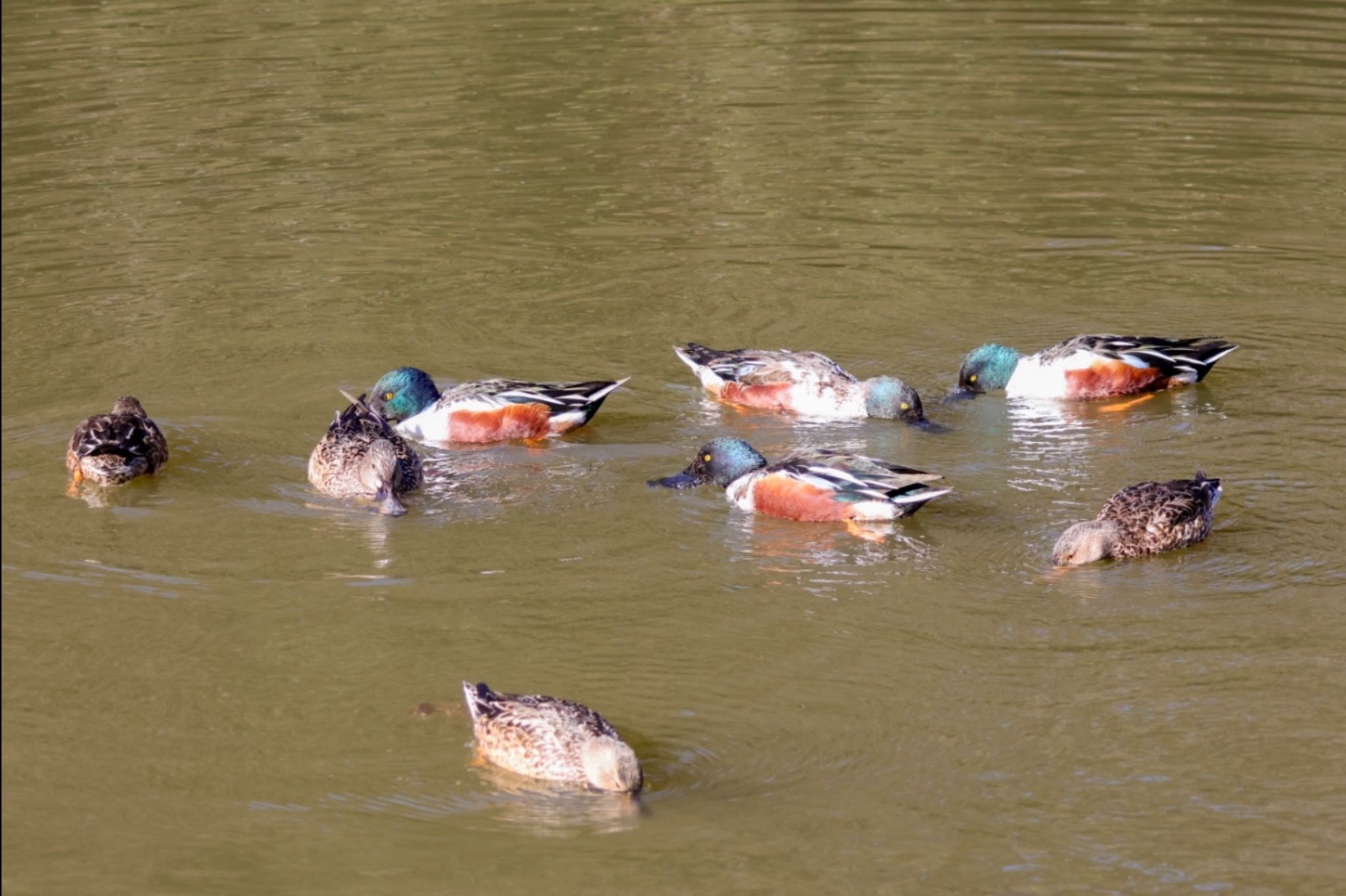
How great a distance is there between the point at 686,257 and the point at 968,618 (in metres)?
6.94

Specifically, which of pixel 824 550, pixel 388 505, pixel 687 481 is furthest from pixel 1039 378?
pixel 388 505

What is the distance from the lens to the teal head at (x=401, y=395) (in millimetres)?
11906

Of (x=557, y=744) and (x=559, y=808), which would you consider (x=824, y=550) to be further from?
(x=559, y=808)

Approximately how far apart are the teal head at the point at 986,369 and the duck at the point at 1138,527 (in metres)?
2.72

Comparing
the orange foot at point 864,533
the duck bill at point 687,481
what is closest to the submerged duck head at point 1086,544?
the orange foot at point 864,533

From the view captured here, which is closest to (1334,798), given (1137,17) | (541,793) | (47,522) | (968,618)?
(968,618)

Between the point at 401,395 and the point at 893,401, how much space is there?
3065mm

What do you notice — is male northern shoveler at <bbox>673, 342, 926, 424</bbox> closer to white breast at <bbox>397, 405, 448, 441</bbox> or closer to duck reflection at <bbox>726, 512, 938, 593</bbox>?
duck reflection at <bbox>726, 512, 938, 593</bbox>

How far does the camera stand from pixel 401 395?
11.9 m

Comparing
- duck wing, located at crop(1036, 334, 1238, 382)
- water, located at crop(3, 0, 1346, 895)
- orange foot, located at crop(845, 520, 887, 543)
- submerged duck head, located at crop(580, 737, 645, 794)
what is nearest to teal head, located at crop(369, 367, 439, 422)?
water, located at crop(3, 0, 1346, 895)

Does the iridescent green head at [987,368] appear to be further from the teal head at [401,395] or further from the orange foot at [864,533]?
the teal head at [401,395]

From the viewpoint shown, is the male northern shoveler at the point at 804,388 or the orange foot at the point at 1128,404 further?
the orange foot at the point at 1128,404

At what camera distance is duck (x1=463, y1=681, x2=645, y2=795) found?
7281 millimetres

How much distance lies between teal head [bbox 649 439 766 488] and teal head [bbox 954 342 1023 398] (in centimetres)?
221
